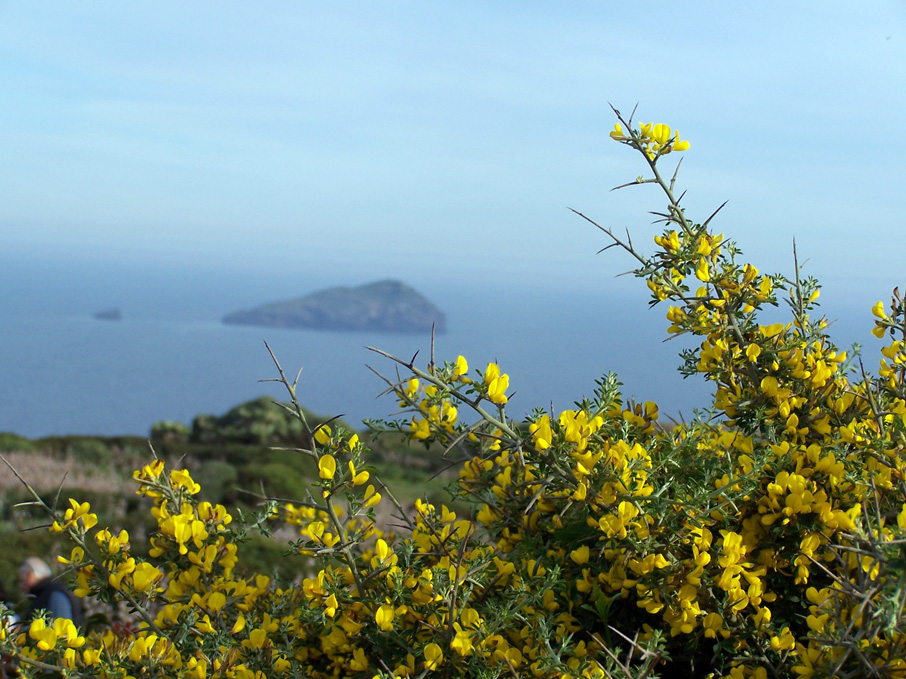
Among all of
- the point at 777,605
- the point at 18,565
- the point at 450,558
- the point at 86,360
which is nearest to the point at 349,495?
the point at 450,558

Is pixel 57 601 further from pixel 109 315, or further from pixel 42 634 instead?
pixel 109 315

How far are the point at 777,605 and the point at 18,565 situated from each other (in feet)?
27.3

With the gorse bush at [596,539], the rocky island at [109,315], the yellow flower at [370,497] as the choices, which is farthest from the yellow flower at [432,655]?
the rocky island at [109,315]

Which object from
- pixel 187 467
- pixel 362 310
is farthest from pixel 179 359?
pixel 187 467

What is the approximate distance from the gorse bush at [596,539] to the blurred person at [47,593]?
12.7 feet

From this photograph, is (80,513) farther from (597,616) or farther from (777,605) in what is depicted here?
(777,605)

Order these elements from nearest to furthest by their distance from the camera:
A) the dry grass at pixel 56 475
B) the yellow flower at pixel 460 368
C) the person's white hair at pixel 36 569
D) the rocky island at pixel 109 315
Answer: the yellow flower at pixel 460 368
the person's white hair at pixel 36 569
the dry grass at pixel 56 475
the rocky island at pixel 109 315

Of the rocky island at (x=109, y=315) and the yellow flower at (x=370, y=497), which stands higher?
the yellow flower at (x=370, y=497)

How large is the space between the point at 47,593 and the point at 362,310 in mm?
73248

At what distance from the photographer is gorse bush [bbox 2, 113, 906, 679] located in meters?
1.54

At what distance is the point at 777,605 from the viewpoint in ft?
5.62

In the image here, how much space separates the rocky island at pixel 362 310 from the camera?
75.4 m

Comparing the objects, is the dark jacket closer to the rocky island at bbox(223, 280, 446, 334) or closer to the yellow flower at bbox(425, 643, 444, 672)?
the yellow flower at bbox(425, 643, 444, 672)

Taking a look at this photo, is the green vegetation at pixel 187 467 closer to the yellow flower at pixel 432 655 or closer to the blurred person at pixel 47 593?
the blurred person at pixel 47 593
